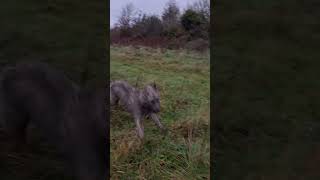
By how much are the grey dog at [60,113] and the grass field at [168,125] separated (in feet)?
0.44

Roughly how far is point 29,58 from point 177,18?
112 centimetres

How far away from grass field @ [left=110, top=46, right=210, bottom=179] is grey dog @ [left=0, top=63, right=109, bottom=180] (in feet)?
0.44

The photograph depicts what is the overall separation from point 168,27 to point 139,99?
1.69 ft

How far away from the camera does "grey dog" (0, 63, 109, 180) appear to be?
10.7 feet

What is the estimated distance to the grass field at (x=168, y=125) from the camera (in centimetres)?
315

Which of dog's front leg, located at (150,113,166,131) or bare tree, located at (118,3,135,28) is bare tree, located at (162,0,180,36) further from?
dog's front leg, located at (150,113,166,131)
